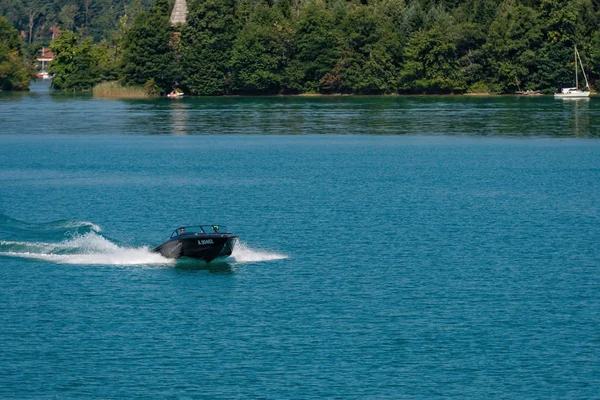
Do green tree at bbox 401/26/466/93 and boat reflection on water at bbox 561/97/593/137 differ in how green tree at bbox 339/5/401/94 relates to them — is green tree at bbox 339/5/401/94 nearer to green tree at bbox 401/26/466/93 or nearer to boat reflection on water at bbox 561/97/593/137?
green tree at bbox 401/26/466/93

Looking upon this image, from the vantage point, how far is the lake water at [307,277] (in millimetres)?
34875

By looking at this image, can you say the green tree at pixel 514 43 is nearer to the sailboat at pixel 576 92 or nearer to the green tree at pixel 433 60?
the green tree at pixel 433 60

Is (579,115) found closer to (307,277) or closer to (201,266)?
(201,266)

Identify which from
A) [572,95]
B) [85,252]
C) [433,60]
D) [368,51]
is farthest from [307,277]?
[368,51]

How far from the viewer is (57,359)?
3647cm

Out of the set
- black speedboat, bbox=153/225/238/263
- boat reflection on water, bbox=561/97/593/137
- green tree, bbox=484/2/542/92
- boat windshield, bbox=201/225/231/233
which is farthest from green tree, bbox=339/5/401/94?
black speedboat, bbox=153/225/238/263

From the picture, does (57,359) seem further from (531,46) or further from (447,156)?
(531,46)

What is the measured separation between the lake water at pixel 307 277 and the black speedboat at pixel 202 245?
1.90 feet

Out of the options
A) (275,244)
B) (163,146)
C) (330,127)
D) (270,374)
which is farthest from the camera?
(330,127)

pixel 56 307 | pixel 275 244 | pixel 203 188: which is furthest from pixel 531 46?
pixel 56 307

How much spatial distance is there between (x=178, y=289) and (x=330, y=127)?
86323 millimetres

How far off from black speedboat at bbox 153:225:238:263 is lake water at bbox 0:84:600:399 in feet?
1.90

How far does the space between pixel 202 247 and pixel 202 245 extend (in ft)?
→ 0.36

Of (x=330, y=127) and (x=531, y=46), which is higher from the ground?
(x=531, y=46)
